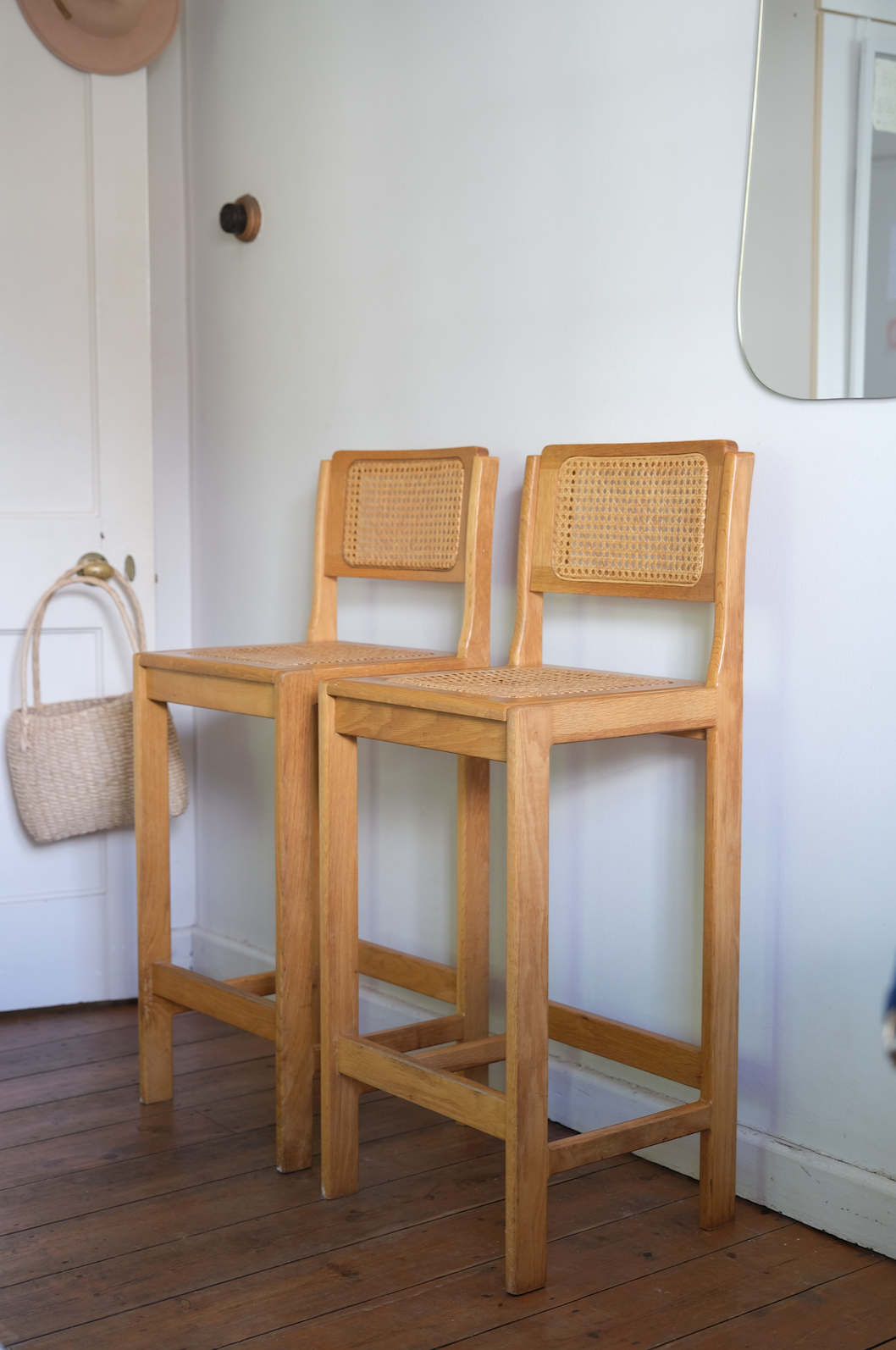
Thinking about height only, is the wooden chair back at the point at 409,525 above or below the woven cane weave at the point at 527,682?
above

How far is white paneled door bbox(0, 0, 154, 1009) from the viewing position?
2.44 meters

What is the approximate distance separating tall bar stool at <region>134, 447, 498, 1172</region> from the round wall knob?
60cm

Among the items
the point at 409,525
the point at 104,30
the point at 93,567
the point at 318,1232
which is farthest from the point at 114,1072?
the point at 104,30

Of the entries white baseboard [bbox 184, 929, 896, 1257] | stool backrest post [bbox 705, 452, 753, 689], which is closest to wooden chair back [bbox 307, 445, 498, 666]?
stool backrest post [bbox 705, 452, 753, 689]

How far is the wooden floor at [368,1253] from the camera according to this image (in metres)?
1.40

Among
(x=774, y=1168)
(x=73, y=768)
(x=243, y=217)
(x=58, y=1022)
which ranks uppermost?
(x=243, y=217)

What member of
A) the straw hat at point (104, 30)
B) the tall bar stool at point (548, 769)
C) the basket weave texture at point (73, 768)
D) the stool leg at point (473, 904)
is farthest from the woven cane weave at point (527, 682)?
the straw hat at point (104, 30)

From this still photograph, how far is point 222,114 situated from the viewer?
2518mm

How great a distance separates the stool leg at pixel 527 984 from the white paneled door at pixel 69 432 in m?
1.34

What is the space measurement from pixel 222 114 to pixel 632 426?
4.01 feet

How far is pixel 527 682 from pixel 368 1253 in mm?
715

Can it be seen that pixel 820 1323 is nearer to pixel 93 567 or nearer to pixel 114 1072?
pixel 114 1072

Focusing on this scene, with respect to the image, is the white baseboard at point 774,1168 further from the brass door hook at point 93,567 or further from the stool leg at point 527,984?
the brass door hook at point 93,567

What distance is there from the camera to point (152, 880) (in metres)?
2.10
